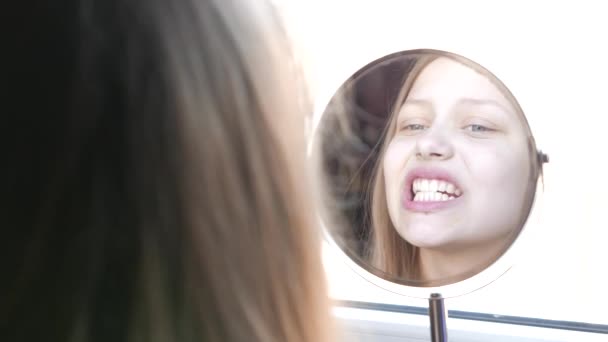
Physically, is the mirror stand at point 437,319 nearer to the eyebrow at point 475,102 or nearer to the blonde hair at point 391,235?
the blonde hair at point 391,235

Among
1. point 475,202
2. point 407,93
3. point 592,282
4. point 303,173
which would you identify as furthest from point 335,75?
point 592,282

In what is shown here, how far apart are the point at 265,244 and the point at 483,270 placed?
1.18 feet

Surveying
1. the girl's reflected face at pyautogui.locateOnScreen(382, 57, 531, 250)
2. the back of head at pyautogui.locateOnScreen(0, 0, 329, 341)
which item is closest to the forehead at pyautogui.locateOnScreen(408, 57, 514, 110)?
the girl's reflected face at pyautogui.locateOnScreen(382, 57, 531, 250)

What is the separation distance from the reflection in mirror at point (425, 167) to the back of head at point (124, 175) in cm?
30

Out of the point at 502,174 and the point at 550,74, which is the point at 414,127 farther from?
the point at 550,74

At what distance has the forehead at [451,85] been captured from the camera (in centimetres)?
70

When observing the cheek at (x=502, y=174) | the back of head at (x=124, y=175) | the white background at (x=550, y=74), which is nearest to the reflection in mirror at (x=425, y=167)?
the cheek at (x=502, y=174)

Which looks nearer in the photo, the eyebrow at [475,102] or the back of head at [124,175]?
the back of head at [124,175]

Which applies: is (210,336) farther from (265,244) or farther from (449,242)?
(449,242)

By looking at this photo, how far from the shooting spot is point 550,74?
3.06ft

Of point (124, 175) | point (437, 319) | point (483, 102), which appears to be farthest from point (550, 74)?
point (124, 175)

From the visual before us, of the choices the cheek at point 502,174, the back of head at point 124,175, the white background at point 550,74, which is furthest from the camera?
the white background at point 550,74

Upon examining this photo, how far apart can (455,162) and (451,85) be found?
0.27 feet

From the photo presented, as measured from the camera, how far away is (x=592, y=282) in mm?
981
